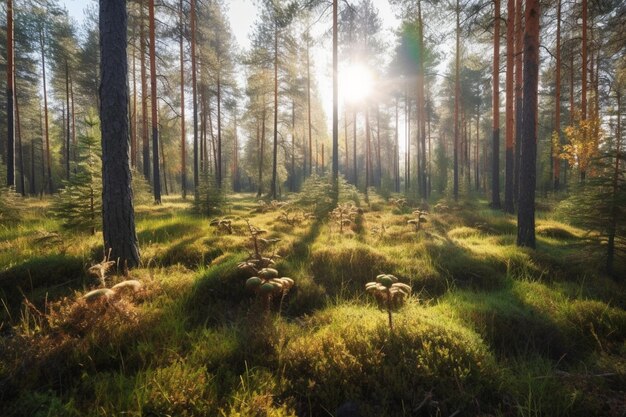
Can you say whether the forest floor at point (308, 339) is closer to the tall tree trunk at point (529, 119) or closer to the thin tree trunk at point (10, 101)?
the tall tree trunk at point (529, 119)

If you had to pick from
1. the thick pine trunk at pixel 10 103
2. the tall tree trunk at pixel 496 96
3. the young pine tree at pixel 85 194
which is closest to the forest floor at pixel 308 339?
the young pine tree at pixel 85 194

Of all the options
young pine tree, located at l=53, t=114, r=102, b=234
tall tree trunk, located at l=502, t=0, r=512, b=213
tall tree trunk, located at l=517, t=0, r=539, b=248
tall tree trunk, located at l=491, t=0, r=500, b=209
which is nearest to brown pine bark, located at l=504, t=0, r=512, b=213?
tall tree trunk, located at l=502, t=0, r=512, b=213

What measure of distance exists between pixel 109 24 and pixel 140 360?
4.91 m

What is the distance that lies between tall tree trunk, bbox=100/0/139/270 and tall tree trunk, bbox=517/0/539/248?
835 cm

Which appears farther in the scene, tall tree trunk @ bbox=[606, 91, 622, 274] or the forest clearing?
tall tree trunk @ bbox=[606, 91, 622, 274]

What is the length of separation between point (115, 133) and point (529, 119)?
8.53 metres

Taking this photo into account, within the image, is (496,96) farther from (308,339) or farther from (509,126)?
(308,339)

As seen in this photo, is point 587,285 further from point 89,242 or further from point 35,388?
point 89,242

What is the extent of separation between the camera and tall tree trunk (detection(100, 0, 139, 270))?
460 centimetres

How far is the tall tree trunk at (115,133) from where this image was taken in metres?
4.60

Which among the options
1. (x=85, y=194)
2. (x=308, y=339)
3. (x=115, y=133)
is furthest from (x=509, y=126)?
(x=85, y=194)

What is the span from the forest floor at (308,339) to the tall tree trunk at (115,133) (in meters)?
0.55

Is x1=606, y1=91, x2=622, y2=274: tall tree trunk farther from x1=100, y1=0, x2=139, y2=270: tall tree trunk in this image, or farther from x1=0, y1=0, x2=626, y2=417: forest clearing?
x1=100, y1=0, x2=139, y2=270: tall tree trunk

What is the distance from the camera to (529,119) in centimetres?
686
